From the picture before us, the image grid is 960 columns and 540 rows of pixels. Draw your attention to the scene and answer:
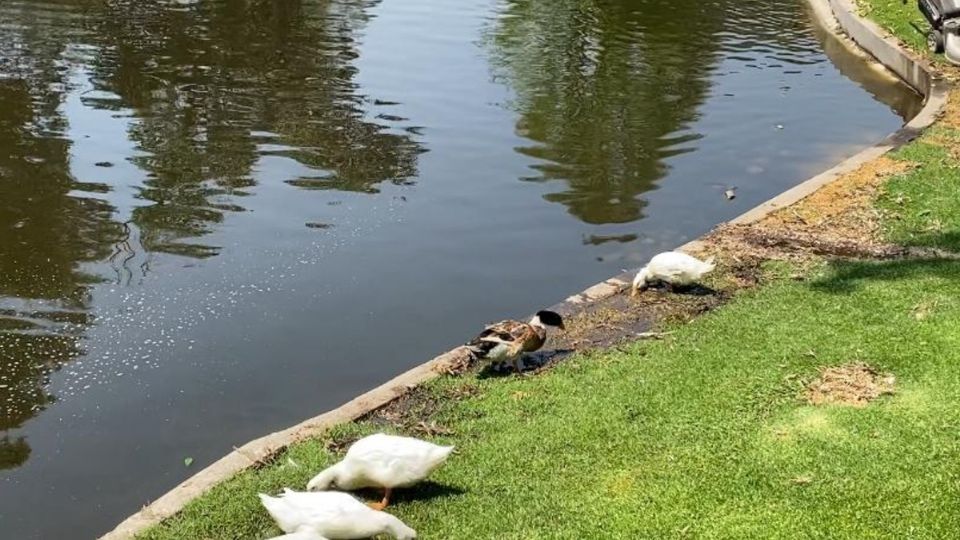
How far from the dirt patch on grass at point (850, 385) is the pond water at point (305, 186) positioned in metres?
2.98

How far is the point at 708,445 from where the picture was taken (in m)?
5.85

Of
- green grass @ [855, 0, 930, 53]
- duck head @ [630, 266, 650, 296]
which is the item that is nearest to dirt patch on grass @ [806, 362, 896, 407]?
duck head @ [630, 266, 650, 296]

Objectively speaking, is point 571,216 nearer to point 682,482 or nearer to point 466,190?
point 466,190

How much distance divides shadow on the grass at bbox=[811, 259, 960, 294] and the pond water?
226 cm

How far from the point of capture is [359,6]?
22.0 meters

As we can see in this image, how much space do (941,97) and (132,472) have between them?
11857 millimetres

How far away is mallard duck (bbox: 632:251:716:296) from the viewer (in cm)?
824

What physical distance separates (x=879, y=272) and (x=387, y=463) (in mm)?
4519

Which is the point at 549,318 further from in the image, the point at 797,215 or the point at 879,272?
the point at 797,215

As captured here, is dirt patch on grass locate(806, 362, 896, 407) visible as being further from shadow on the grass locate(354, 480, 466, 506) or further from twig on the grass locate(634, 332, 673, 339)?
shadow on the grass locate(354, 480, 466, 506)

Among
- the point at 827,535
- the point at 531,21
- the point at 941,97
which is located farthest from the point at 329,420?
the point at 531,21

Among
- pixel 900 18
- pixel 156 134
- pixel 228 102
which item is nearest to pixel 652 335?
pixel 156 134

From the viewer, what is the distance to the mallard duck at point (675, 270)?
8.24 m

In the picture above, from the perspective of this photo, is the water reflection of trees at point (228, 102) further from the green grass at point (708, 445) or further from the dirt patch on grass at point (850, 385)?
the dirt patch on grass at point (850, 385)
